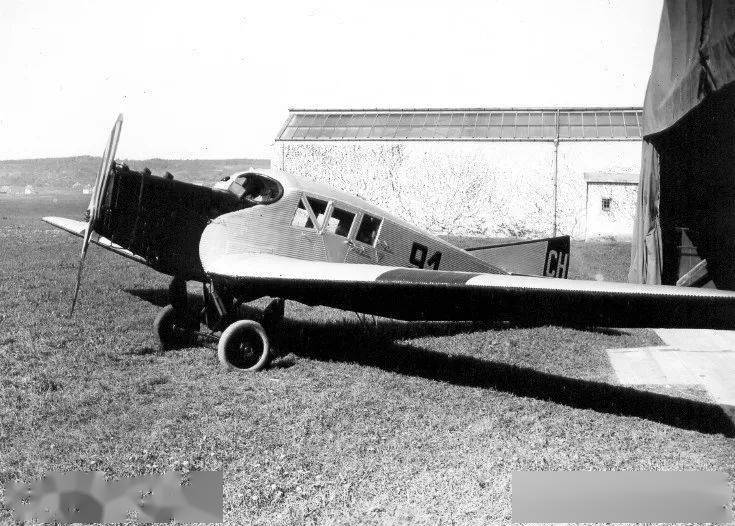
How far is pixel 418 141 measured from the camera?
31094 mm

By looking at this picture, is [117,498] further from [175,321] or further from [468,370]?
[468,370]

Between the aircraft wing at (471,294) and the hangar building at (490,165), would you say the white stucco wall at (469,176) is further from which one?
the aircraft wing at (471,294)

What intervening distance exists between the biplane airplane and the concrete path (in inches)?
62.1

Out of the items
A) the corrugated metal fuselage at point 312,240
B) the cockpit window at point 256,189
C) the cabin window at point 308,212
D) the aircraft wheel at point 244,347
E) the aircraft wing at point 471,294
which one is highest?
the cockpit window at point 256,189

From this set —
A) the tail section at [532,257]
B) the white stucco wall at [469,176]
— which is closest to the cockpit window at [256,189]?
the tail section at [532,257]

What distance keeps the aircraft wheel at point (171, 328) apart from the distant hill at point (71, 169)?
81338 mm

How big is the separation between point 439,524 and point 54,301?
8920 millimetres

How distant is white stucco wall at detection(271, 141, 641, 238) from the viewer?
29734mm

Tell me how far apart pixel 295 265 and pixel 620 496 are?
14.1 feet

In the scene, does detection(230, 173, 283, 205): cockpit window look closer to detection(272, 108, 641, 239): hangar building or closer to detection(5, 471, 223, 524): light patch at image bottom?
detection(5, 471, 223, 524): light patch at image bottom

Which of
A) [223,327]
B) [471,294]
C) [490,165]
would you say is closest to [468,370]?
[471,294]

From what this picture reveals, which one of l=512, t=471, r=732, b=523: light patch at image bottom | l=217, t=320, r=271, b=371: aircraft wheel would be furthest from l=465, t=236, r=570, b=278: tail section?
l=512, t=471, r=732, b=523: light patch at image bottom

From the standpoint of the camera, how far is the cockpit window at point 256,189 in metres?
7.93

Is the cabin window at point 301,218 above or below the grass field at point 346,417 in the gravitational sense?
above
